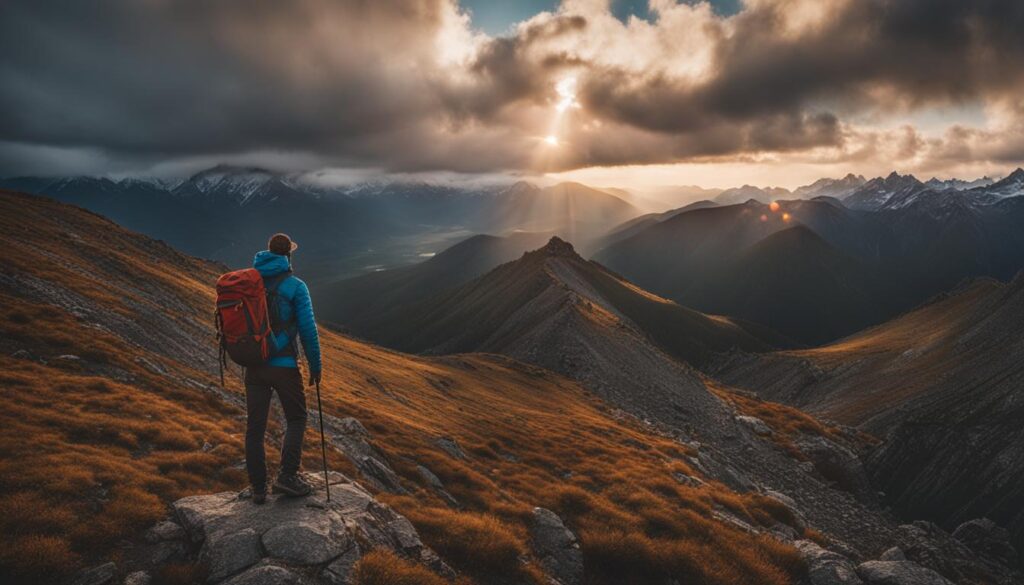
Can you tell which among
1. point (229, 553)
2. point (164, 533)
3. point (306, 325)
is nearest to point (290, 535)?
point (229, 553)

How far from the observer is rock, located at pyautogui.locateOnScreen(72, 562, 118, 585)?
8.97m

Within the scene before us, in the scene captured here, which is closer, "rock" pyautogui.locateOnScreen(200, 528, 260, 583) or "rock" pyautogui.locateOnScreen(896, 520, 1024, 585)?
"rock" pyautogui.locateOnScreen(200, 528, 260, 583)

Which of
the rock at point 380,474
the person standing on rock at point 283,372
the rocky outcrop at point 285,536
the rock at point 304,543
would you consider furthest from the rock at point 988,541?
the person standing on rock at point 283,372

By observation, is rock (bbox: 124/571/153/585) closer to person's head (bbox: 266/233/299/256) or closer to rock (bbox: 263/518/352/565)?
rock (bbox: 263/518/352/565)

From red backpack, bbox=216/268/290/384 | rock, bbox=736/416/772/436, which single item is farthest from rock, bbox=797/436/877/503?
red backpack, bbox=216/268/290/384

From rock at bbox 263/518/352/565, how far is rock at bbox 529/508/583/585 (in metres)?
7.30

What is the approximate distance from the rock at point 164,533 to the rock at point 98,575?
1.15m

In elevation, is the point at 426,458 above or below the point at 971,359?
above

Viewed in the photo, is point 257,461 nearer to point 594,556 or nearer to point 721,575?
point 594,556

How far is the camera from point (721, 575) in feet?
54.4

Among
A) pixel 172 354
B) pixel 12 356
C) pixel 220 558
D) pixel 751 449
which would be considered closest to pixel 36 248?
pixel 172 354

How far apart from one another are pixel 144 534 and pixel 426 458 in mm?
13863

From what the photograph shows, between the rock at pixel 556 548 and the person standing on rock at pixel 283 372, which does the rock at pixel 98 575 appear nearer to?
the person standing on rock at pixel 283 372

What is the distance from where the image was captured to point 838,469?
5722 cm
